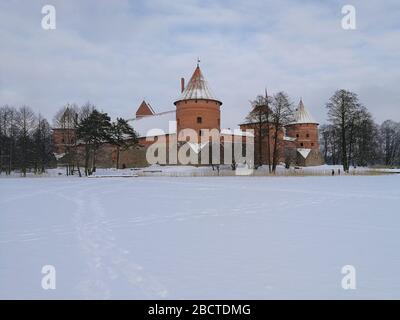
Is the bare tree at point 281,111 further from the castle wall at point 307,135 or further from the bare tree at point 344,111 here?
the castle wall at point 307,135

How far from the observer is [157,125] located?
59.7 metres

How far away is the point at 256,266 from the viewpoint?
195 inches

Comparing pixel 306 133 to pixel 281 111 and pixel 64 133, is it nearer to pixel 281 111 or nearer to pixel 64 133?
pixel 281 111

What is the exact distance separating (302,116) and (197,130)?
2520cm

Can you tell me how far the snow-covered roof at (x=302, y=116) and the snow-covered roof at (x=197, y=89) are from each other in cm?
2131

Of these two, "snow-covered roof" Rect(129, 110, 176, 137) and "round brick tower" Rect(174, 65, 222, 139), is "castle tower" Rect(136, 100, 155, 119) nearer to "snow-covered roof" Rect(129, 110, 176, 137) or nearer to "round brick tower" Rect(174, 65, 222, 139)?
"snow-covered roof" Rect(129, 110, 176, 137)

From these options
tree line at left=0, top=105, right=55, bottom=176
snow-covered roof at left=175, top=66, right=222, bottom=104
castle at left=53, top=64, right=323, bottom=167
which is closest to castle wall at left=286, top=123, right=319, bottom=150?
castle at left=53, top=64, right=323, bottom=167

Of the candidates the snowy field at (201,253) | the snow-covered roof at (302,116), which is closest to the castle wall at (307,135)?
the snow-covered roof at (302,116)

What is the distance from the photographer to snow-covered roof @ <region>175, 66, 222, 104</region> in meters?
49.8

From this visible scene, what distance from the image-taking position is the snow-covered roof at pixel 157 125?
56.8 metres

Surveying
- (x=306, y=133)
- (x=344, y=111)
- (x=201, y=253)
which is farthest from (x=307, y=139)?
(x=201, y=253)

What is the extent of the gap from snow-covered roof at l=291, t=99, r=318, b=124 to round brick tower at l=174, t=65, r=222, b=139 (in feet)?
66.4
